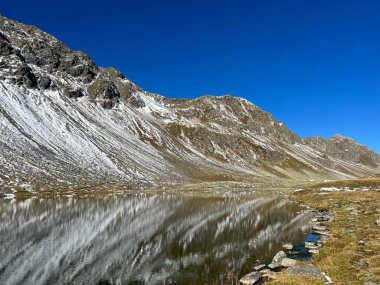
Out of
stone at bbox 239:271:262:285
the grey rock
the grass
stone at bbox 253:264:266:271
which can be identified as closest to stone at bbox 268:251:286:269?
stone at bbox 253:264:266:271

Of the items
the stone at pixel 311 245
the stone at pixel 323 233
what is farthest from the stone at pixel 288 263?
the stone at pixel 323 233

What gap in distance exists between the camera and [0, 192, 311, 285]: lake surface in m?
25.6

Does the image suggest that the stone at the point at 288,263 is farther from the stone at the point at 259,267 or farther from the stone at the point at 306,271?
the stone at the point at 306,271

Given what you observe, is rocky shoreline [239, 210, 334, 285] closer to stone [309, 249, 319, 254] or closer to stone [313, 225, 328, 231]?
stone [309, 249, 319, 254]

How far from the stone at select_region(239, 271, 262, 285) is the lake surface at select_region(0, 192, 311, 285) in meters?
1.24

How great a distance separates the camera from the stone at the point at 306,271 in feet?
71.9

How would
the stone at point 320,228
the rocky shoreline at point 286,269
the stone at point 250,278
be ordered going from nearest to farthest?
the rocky shoreline at point 286,269 < the stone at point 250,278 < the stone at point 320,228

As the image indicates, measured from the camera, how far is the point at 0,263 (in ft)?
89.2

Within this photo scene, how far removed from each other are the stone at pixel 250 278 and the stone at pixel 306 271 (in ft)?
6.00

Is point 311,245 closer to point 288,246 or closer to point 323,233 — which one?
point 288,246

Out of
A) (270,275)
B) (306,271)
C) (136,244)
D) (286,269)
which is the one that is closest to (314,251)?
(286,269)

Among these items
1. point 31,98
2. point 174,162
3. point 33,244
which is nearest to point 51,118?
point 31,98

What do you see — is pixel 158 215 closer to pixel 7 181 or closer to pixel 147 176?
pixel 7 181

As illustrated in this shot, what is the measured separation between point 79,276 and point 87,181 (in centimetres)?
9711
